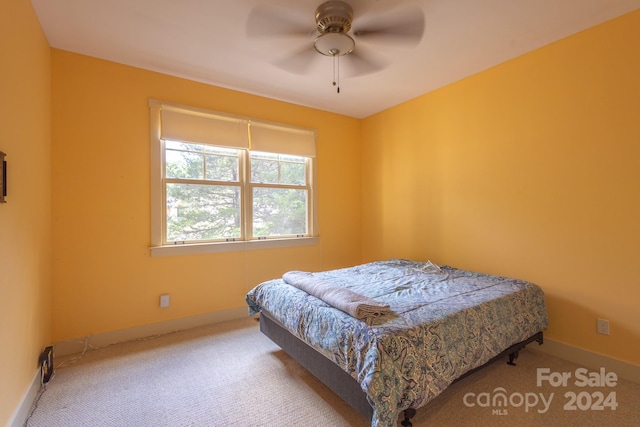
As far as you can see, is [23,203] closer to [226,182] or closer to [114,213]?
[114,213]

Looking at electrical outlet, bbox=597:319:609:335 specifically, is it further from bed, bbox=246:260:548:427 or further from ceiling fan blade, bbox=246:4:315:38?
ceiling fan blade, bbox=246:4:315:38

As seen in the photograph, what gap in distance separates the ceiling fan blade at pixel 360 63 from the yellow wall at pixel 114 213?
1333mm

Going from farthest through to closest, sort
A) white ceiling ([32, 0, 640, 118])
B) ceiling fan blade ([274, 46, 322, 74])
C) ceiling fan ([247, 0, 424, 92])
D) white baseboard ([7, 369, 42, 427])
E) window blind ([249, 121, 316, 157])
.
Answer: window blind ([249, 121, 316, 157]) → ceiling fan blade ([274, 46, 322, 74]) → white ceiling ([32, 0, 640, 118]) → ceiling fan ([247, 0, 424, 92]) → white baseboard ([7, 369, 42, 427])

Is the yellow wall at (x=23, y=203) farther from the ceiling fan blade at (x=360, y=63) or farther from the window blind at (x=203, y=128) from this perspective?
the ceiling fan blade at (x=360, y=63)

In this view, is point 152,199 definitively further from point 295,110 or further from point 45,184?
point 295,110

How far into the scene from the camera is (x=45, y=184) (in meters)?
2.35

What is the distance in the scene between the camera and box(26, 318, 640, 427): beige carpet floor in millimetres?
1751

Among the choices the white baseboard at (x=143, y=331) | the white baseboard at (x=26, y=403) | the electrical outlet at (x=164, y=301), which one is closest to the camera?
the white baseboard at (x=26, y=403)

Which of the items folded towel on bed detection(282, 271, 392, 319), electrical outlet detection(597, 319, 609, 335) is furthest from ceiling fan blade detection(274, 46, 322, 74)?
electrical outlet detection(597, 319, 609, 335)

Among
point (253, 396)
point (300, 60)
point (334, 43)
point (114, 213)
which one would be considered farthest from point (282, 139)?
point (253, 396)

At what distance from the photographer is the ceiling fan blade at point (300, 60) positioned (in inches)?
93.8

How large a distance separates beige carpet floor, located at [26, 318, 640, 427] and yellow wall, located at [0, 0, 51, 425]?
38 centimetres

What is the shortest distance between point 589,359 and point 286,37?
357cm

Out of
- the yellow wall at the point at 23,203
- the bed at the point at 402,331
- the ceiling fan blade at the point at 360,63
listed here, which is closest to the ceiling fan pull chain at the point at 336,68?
the ceiling fan blade at the point at 360,63
